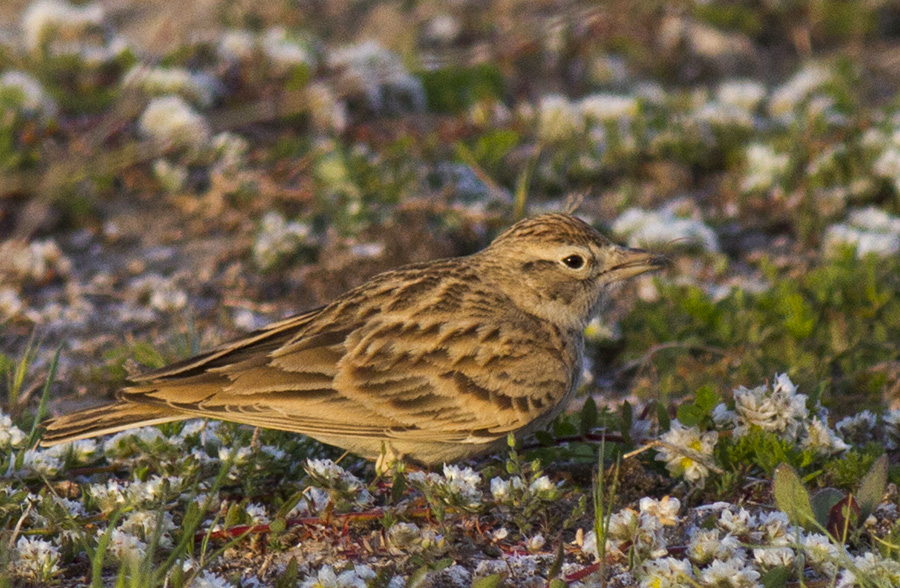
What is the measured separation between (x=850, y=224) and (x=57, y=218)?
218 inches

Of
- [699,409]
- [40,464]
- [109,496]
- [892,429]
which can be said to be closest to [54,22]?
[40,464]

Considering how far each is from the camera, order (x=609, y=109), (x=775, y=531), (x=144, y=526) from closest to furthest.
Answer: (x=775, y=531) → (x=144, y=526) → (x=609, y=109)

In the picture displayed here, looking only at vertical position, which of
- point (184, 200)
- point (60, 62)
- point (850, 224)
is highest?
point (60, 62)

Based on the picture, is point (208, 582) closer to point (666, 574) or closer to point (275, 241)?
point (666, 574)

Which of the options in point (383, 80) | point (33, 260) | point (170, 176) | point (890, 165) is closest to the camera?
point (33, 260)

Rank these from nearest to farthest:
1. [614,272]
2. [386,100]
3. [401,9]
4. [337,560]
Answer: [337,560], [614,272], [386,100], [401,9]

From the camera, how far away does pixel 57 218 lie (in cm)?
860

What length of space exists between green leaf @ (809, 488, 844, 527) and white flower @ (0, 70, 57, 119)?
649cm

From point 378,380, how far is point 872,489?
213 centimetres

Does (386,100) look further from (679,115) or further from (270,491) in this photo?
(270,491)

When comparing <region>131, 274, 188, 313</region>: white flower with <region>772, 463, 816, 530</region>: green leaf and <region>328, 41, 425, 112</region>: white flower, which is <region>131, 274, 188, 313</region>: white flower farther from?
<region>772, 463, 816, 530</region>: green leaf

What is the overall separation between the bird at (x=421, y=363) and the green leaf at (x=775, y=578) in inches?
54.8

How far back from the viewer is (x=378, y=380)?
5.41 metres

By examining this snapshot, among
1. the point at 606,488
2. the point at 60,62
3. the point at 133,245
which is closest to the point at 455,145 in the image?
the point at 133,245
